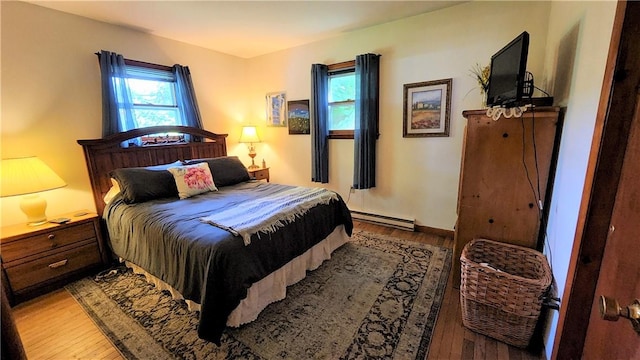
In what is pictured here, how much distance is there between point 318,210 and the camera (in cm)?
232

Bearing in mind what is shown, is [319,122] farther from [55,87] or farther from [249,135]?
[55,87]

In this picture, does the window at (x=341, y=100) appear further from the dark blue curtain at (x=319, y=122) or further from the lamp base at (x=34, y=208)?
the lamp base at (x=34, y=208)

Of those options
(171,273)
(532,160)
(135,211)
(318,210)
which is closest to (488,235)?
(532,160)

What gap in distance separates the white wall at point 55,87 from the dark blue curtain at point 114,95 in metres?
0.12

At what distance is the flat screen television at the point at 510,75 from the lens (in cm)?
150

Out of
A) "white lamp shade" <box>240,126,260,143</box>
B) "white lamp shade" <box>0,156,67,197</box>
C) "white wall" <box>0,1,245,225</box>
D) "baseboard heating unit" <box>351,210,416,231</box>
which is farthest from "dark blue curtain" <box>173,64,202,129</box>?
"baseboard heating unit" <box>351,210,416,231</box>

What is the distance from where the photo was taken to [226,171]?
10.2 feet

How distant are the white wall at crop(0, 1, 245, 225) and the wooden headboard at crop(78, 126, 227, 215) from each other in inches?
5.0

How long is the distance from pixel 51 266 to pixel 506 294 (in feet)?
11.1

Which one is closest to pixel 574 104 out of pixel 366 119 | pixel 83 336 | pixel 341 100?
pixel 366 119

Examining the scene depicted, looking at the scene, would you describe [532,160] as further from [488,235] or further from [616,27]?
[616,27]

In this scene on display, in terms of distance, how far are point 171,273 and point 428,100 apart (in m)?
2.95

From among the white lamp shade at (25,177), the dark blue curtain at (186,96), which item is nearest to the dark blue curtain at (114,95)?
the dark blue curtain at (186,96)

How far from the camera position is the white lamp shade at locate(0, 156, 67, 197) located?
1941 mm
